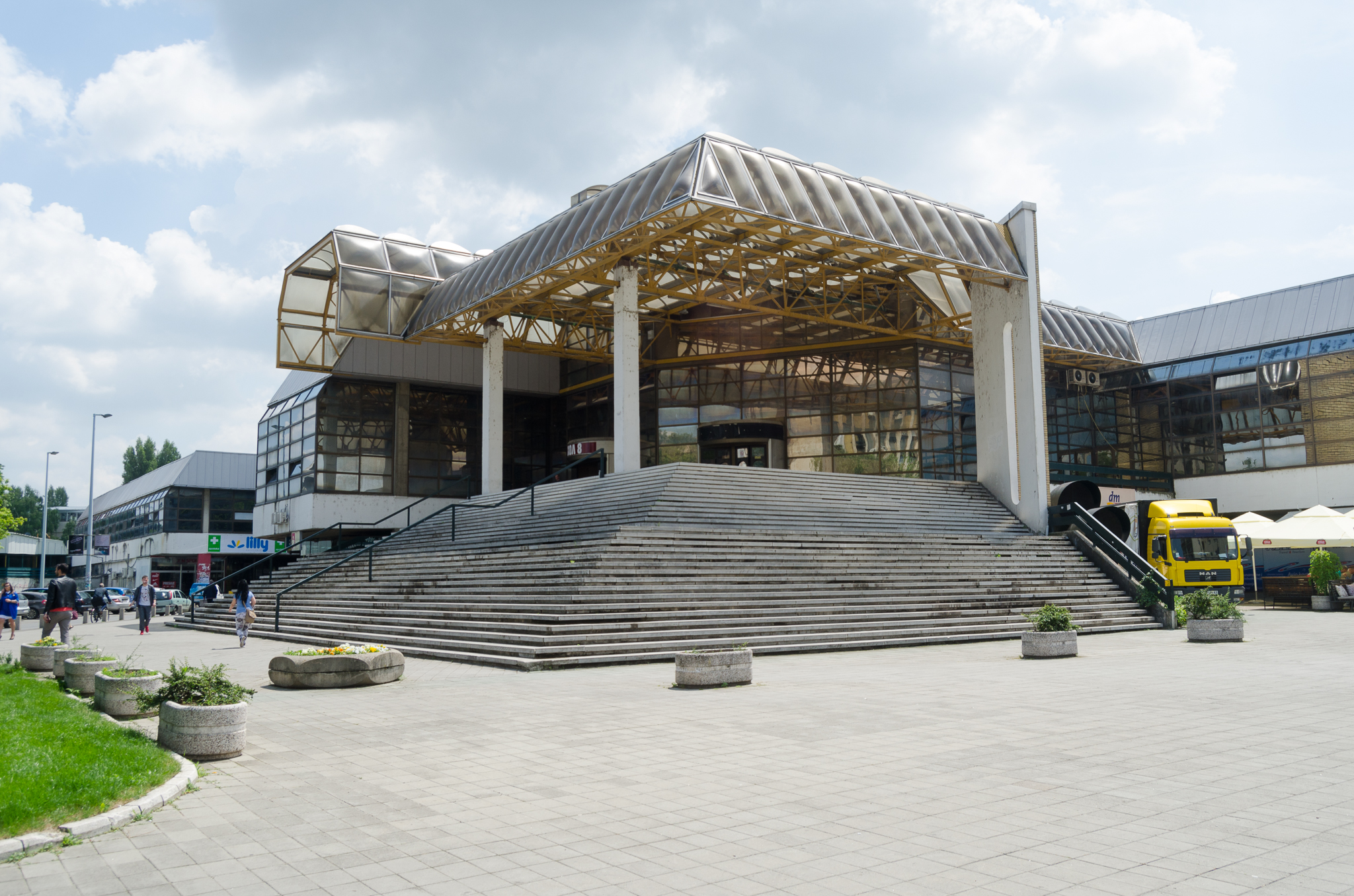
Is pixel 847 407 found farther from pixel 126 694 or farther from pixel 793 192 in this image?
pixel 126 694

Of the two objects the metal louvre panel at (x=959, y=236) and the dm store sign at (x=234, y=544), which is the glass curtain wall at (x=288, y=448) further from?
the metal louvre panel at (x=959, y=236)

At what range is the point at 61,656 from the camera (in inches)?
543

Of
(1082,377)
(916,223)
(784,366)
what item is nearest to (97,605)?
(784,366)

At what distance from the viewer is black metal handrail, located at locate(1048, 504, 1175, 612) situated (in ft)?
74.5

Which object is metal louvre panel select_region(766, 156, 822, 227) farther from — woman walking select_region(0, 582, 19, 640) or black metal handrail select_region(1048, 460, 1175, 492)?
black metal handrail select_region(1048, 460, 1175, 492)

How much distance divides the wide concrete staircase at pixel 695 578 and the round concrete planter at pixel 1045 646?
288cm

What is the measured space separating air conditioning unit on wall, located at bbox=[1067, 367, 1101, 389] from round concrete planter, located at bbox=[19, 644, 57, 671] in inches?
1587

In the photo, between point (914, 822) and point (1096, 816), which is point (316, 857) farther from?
point (1096, 816)

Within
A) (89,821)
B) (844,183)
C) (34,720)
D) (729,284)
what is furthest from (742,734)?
(729,284)

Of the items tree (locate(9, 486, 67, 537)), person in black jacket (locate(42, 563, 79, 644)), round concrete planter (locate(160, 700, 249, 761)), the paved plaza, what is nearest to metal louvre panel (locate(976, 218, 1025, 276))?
the paved plaza

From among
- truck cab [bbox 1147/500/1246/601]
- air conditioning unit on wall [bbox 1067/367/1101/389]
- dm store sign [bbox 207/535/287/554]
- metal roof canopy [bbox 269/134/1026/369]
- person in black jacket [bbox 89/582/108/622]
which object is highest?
metal roof canopy [bbox 269/134/1026/369]

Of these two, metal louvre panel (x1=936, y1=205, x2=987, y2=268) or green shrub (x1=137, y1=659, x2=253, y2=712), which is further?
metal louvre panel (x1=936, y1=205, x2=987, y2=268)

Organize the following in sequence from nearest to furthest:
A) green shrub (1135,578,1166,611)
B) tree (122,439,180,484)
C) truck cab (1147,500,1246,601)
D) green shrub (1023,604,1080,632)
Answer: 1. green shrub (1023,604,1080,632)
2. green shrub (1135,578,1166,611)
3. truck cab (1147,500,1246,601)
4. tree (122,439,180,484)

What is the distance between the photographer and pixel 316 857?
5.21 meters
